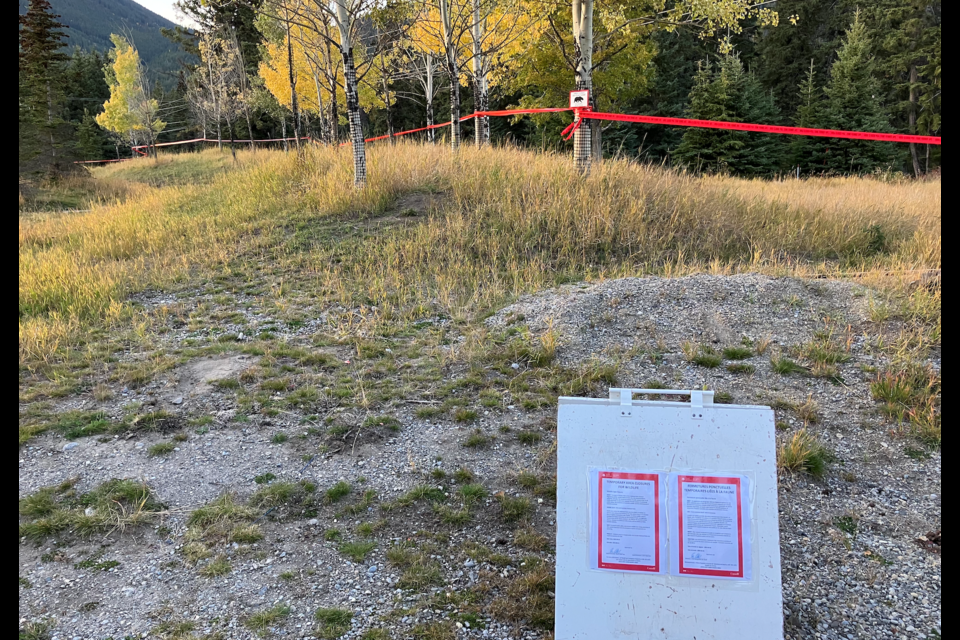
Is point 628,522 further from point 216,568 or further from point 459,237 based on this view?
point 459,237

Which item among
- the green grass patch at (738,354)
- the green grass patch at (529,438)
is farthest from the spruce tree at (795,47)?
the green grass patch at (529,438)

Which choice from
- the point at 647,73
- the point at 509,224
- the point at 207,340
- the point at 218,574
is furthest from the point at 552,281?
the point at 647,73

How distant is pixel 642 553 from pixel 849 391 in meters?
3.36

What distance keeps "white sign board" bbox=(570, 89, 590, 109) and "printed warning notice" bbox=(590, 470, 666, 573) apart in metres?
8.22

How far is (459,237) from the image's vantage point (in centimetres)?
820

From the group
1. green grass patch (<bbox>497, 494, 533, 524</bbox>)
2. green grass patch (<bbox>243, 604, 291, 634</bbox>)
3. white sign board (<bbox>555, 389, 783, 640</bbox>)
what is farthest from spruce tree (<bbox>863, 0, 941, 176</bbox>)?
green grass patch (<bbox>243, 604, 291, 634</bbox>)

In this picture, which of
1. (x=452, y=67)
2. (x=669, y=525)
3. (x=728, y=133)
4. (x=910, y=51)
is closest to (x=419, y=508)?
(x=669, y=525)

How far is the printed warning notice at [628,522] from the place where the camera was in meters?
2.17

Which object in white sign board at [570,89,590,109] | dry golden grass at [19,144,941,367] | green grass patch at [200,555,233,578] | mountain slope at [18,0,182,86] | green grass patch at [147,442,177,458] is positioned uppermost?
mountain slope at [18,0,182,86]

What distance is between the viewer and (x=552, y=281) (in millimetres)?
7273

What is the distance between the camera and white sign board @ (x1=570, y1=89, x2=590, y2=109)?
30.2 feet

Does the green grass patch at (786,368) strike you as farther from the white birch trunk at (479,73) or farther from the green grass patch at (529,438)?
the white birch trunk at (479,73)

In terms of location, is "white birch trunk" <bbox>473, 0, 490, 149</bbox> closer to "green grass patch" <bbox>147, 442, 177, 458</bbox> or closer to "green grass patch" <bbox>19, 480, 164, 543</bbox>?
"green grass patch" <bbox>147, 442, 177, 458</bbox>

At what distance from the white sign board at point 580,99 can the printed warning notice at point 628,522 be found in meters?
8.22
